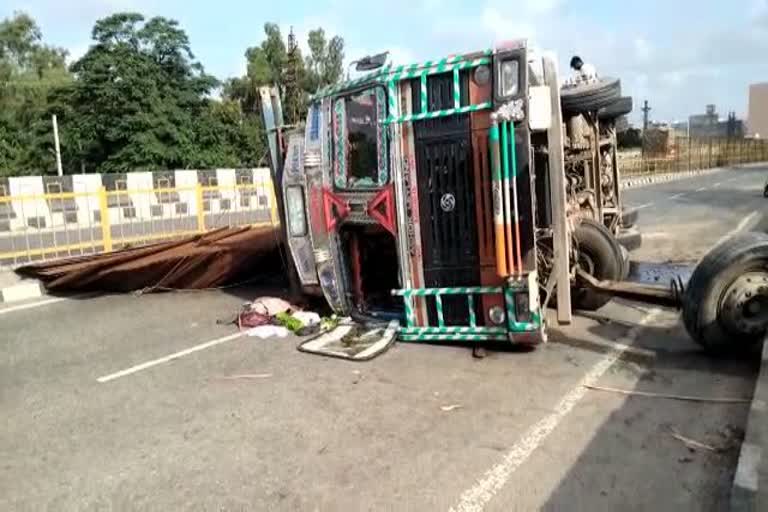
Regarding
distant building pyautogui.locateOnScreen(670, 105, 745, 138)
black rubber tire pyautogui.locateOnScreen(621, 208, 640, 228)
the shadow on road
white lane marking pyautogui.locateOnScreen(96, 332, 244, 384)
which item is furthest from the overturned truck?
distant building pyautogui.locateOnScreen(670, 105, 745, 138)

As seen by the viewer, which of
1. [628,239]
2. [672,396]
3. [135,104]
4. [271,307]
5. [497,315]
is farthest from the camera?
[135,104]

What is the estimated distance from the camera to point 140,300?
322 inches

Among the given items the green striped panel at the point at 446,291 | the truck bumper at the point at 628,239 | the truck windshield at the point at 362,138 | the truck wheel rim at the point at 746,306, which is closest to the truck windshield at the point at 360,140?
the truck windshield at the point at 362,138

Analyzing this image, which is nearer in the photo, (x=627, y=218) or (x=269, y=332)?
(x=269, y=332)

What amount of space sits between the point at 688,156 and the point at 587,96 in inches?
1847

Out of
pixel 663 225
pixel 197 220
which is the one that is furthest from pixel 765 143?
pixel 197 220

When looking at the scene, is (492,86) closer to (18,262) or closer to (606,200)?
(606,200)

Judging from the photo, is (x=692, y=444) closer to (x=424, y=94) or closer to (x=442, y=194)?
(x=442, y=194)

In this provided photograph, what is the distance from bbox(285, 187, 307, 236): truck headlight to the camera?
20.5 ft

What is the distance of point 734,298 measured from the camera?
4.74m

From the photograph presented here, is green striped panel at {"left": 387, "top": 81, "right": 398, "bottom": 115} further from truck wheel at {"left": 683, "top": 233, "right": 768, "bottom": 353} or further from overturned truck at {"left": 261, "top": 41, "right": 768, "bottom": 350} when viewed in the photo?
truck wheel at {"left": 683, "top": 233, "right": 768, "bottom": 353}

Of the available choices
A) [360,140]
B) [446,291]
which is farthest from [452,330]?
[360,140]

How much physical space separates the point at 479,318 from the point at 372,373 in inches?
38.8

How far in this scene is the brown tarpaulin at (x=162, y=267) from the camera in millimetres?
8266
